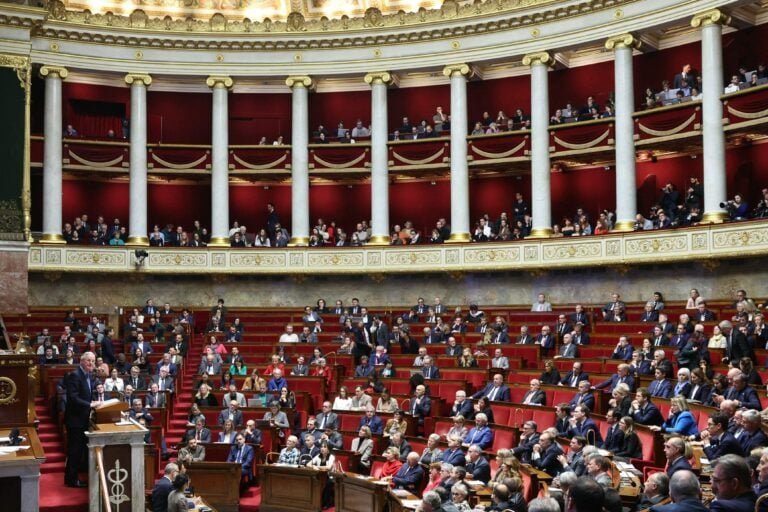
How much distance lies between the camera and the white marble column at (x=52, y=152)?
2562cm

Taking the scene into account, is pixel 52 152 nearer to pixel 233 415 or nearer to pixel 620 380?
pixel 233 415

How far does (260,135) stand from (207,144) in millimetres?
1611

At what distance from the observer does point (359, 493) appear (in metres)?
12.6

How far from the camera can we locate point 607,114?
24172mm

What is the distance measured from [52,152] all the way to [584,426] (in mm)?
18478

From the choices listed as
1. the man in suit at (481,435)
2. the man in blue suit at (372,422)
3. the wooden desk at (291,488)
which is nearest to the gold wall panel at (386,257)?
the man in blue suit at (372,422)

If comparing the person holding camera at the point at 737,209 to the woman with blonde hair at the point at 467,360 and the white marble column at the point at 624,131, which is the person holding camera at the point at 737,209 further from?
A: the woman with blonde hair at the point at 467,360

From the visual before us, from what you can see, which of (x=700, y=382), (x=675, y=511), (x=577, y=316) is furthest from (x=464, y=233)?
(x=675, y=511)

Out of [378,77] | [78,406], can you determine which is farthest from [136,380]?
[378,77]

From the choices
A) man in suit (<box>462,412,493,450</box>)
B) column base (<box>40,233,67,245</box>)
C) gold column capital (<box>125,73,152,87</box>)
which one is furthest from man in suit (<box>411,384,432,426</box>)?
gold column capital (<box>125,73,152,87</box>)

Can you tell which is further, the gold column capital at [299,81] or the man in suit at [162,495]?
the gold column capital at [299,81]

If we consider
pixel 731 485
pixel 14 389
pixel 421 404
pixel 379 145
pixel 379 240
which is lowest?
pixel 421 404

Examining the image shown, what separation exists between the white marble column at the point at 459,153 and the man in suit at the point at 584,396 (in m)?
11.9

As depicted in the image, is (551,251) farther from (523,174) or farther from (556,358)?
(556,358)
